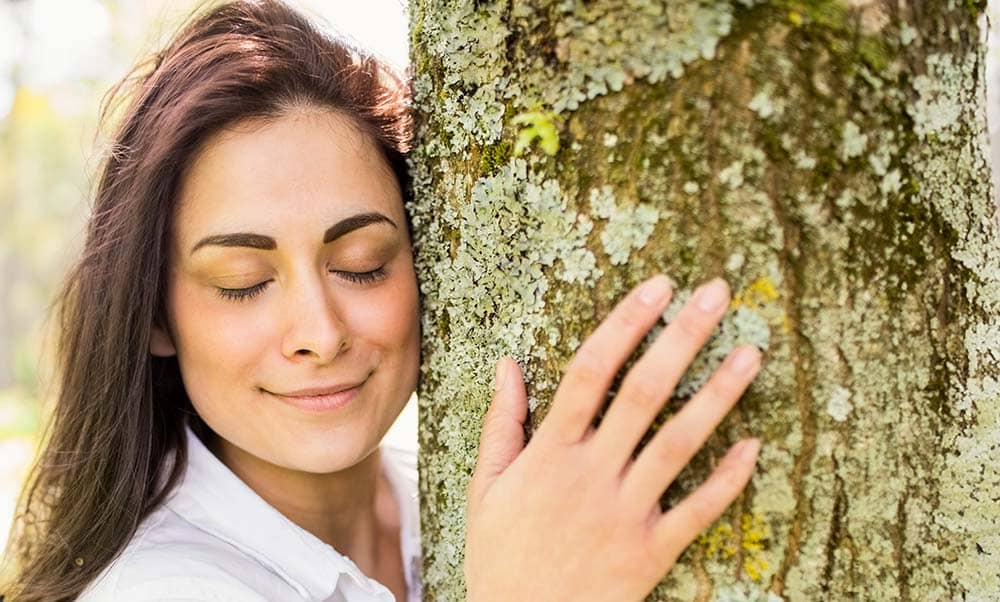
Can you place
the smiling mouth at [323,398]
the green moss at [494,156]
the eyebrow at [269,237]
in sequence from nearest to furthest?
the green moss at [494,156]
the eyebrow at [269,237]
the smiling mouth at [323,398]

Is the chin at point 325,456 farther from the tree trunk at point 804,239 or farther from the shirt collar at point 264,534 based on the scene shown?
the tree trunk at point 804,239

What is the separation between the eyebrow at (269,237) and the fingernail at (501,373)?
47 centimetres

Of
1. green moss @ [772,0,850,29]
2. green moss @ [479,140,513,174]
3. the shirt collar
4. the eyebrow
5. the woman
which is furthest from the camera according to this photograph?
the shirt collar

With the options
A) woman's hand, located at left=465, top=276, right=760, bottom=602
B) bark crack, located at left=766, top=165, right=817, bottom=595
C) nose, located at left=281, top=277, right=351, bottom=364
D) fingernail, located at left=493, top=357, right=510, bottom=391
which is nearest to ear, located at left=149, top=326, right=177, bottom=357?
nose, located at left=281, top=277, right=351, bottom=364

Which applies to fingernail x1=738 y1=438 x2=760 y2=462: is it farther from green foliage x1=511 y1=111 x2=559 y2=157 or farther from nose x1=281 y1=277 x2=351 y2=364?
nose x1=281 y1=277 x2=351 y2=364

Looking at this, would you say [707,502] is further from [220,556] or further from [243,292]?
[220,556]

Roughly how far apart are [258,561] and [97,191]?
3.48 feet

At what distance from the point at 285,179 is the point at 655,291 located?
0.90m

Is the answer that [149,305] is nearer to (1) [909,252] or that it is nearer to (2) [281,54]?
(2) [281,54]

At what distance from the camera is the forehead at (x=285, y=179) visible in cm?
177

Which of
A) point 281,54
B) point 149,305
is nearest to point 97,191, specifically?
point 149,305

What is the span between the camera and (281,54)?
6.74 feet

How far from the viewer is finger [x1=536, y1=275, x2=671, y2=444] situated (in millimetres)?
1286

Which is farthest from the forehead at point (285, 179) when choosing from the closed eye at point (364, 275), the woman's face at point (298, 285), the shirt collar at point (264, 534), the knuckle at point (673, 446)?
the knuckle at point (673, 446)
